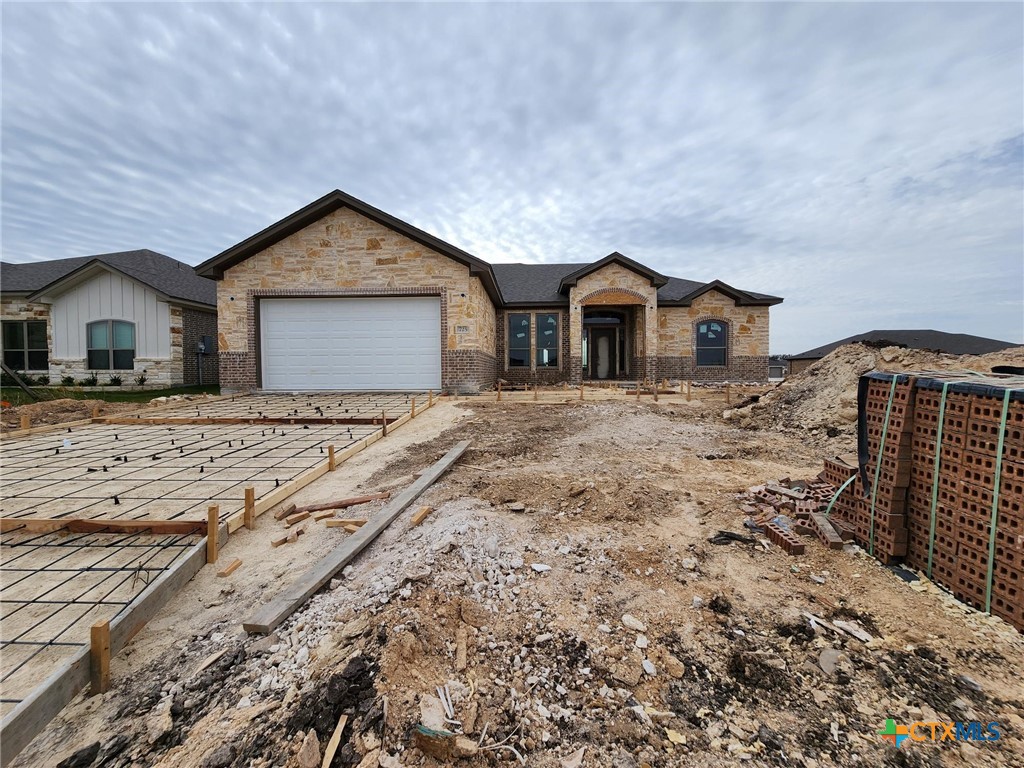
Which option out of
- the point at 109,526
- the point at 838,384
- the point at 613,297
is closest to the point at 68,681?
the point at 109,526

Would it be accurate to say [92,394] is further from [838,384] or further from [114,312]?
[838,384]

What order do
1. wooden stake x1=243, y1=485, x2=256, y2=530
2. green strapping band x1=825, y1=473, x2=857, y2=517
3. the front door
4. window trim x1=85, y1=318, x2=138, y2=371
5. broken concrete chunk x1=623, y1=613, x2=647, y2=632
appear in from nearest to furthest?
broken concrete chunk x1=623, y1=613, x2=647, y2=632 < green strapping band x1=825, y1=473, x2=857, y2=517 < wooden stake x1=243, y1=485, x2=256, y2=530 < window trim x1=85, y1=318, x2=138, y2=371 < the front door

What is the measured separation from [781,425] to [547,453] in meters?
5.86

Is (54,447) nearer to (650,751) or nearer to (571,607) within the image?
(571,607)

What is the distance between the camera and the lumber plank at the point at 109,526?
12.4ft

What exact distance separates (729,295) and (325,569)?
20584 millimetres

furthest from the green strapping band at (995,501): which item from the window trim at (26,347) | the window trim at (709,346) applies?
the window trim at (26,347)

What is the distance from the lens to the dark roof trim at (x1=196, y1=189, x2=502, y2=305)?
13367mm

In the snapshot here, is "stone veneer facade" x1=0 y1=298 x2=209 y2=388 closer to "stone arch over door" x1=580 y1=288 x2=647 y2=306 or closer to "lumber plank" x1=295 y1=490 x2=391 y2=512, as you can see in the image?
"stone arch over door" x1=580 y1=288 x2=647 y2=306

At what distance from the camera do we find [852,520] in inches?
149

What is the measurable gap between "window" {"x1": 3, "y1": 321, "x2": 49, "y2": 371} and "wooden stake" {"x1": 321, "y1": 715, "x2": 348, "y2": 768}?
77.9 ft

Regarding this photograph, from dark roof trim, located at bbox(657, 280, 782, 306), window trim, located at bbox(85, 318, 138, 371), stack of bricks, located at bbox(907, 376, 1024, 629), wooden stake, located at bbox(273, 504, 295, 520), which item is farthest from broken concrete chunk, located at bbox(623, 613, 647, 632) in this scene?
window trim, located at bbox(85, 318, 138, 371)

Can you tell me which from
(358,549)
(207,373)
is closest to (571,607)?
(358,549)

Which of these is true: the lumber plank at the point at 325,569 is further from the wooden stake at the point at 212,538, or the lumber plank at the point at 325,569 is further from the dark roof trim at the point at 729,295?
the dark roof trim at the point at 729,295
